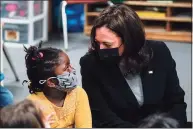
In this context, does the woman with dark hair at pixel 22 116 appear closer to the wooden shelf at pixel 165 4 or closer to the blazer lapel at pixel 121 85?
the blazer lapel at pixel 121 85

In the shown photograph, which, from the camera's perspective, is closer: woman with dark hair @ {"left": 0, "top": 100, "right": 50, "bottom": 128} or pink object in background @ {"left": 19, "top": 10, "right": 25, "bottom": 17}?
woman with dark hair @ {"left": 0, "top": 100, "right": 50, "bottom": 128}

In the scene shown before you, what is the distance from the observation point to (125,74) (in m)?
1.65

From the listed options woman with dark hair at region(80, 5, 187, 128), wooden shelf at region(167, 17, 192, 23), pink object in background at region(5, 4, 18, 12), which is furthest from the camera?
wooden shelf at region(167, 17, 192, 23)

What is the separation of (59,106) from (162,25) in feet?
11.1

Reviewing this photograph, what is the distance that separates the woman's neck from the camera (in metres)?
1.64

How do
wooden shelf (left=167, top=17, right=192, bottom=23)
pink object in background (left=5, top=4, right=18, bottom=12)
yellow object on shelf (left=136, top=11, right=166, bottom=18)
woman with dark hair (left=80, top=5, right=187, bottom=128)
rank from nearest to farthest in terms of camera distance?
woman with dark hair (left=80, top=5, right=187, bottom=128)
pink object in background (left=5, top=4, right=18, bottom=12)
wooden shelf (left=167, top=17, right=192, bottom=23)
yellow object on shelf (left=136, top=11, right=166, bottom=18)

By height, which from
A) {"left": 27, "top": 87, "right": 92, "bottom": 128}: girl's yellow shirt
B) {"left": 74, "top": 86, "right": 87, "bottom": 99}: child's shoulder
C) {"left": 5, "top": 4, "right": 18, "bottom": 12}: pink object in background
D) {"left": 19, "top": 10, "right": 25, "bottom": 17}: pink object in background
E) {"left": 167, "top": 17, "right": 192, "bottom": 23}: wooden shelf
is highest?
{"left": 74, "top": 86, "right": 87, "bottom": 99}: child's shoulder

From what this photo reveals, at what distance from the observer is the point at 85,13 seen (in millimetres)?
4801

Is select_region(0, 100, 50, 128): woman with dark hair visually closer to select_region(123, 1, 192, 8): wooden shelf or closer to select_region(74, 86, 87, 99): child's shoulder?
select_region(74, 86, 87, 99): child's shoulder

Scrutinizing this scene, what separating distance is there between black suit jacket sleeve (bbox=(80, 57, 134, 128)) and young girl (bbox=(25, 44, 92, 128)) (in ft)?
0.11

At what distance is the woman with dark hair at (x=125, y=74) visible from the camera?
5.26ft

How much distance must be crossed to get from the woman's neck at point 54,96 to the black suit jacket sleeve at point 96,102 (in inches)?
4.3

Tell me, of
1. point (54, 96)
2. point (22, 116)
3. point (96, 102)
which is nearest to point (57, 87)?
point (54, 96)

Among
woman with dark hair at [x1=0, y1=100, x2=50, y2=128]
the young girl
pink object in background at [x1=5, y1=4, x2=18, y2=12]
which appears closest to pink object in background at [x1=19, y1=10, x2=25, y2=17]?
pink object in background at [x1=5, y1=4, x2=18, y2=12]
